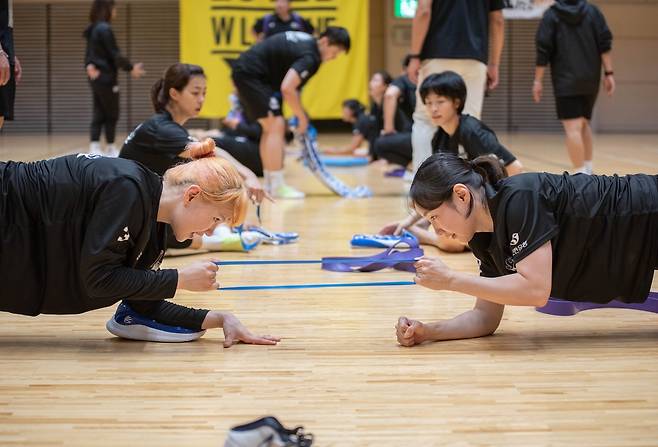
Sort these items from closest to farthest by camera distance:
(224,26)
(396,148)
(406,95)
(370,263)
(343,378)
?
(343,378)
(370,263)
(396,148)
(406,95)
(224,26)

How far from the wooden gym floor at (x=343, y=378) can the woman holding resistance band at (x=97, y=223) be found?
0.20 m

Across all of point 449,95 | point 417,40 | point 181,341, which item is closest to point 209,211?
point 181,341

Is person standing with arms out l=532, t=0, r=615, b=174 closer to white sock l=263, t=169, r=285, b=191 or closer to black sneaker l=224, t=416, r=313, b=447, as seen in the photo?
white sock l=263, t=169, r=285, b=191

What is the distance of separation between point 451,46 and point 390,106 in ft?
9.97

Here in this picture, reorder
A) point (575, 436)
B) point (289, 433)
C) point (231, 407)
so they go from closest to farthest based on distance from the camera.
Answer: point (289, 433) < point (575, 436) < point (231, 407)

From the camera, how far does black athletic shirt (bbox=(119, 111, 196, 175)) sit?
15.1 feet

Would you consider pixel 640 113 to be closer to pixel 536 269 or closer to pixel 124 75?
pixel 124 75

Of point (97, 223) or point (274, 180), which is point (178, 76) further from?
point (274, 180)

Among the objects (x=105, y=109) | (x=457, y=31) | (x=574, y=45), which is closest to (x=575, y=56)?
(x=574, y=45)

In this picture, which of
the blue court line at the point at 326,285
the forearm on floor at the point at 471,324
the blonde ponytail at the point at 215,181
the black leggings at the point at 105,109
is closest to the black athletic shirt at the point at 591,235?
the forearm on floor at the point at 471,324

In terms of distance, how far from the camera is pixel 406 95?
9039 millimetres

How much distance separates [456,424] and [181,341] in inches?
43.4

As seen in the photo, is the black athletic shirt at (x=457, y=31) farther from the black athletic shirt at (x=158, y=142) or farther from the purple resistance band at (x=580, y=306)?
the purple resistance band at (x=580, y=306)

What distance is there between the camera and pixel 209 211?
9.13 ft
